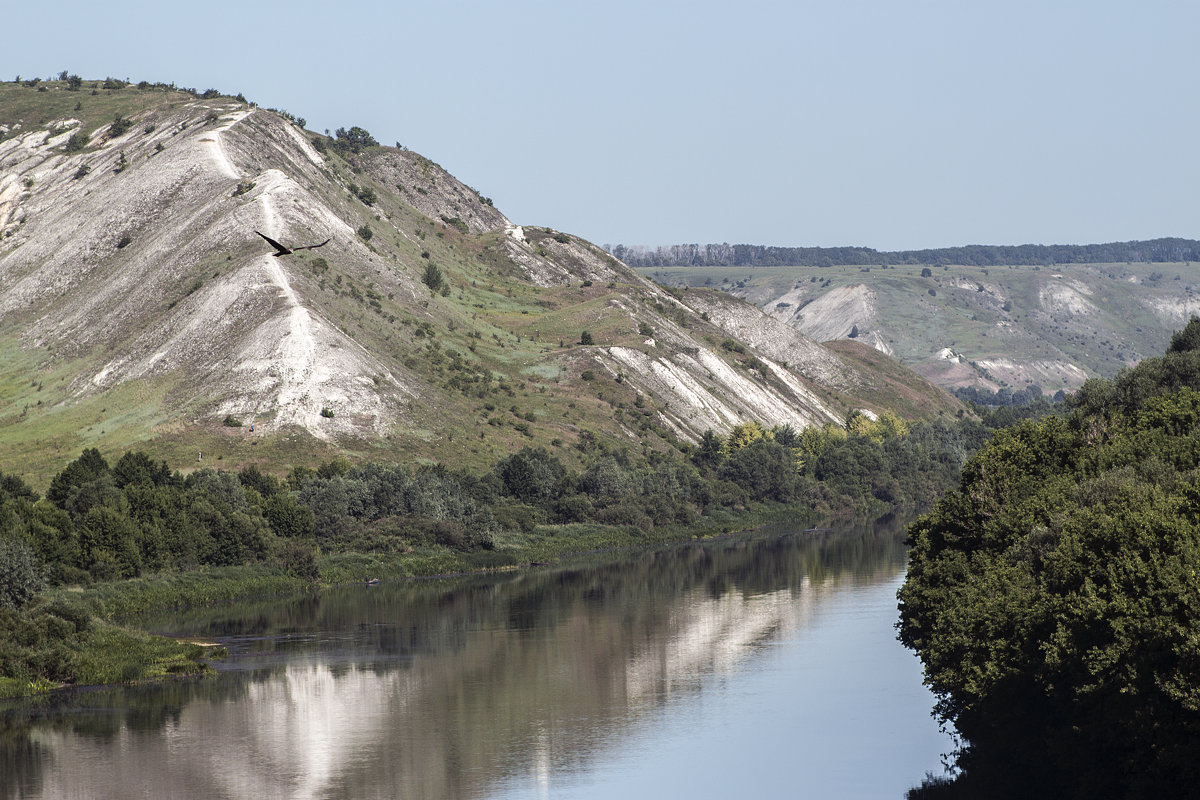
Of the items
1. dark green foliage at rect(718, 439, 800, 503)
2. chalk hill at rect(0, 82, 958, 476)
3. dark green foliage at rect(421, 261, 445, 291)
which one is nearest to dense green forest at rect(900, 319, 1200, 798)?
chalk hill at rect(0, 82, 958, 476)

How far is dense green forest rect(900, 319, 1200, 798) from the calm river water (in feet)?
17.5

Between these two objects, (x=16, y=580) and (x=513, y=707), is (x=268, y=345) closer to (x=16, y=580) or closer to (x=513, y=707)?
(x=16, y=580)

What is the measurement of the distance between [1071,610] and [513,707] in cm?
2842

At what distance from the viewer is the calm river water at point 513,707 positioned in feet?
170

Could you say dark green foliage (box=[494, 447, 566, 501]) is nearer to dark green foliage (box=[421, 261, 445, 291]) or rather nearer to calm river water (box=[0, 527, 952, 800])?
calm river water (box=[0, 527, 952, 800])

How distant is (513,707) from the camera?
62.8m

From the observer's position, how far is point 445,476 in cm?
12131

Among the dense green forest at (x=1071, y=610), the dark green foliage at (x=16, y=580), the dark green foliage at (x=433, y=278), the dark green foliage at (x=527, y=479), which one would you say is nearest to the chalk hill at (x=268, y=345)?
the dark green foliage at (x=433, y=278)

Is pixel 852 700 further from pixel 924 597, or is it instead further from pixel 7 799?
pixel 7 799

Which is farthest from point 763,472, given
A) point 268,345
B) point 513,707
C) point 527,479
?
point 513,707

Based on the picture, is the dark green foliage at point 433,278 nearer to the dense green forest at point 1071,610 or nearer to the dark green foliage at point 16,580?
the dark green foliage at point 16,580

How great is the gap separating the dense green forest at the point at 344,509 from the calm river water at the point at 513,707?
5357 mm

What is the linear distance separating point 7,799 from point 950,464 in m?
152

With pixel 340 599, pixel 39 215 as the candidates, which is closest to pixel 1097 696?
pixel 340 599
